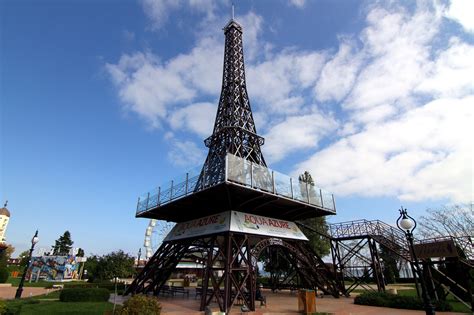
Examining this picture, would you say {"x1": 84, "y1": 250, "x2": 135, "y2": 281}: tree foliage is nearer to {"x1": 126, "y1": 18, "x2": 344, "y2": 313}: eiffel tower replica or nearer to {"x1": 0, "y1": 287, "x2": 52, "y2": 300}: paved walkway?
{"x1": 0, "y1": 287, "x2": 52, "y2": 300}: paved walkway

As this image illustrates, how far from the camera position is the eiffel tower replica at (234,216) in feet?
43.7

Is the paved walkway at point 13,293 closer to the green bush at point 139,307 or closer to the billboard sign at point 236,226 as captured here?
the billboard sign at point 236,226

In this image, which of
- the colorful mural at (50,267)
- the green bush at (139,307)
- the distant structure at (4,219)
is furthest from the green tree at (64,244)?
the green bush at (139,307)

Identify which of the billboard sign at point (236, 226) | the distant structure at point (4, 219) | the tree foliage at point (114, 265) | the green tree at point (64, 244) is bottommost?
the tree foliage at point (114, 265)

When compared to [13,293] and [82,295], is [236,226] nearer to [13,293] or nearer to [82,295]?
[82,295]

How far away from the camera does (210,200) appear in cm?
1539

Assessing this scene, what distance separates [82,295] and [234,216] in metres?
9.76

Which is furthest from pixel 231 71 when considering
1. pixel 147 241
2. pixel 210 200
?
pixel 147 241

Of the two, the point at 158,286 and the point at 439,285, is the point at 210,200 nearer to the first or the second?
the point at 158,286

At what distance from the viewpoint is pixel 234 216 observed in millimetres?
Result: 14859

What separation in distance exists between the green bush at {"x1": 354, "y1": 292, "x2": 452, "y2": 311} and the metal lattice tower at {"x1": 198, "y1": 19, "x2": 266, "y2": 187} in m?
10.5

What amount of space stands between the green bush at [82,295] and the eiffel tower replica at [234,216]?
2541mm

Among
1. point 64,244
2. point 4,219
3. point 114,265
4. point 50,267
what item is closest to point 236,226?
point 114,265

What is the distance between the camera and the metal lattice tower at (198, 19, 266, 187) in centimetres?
2033
